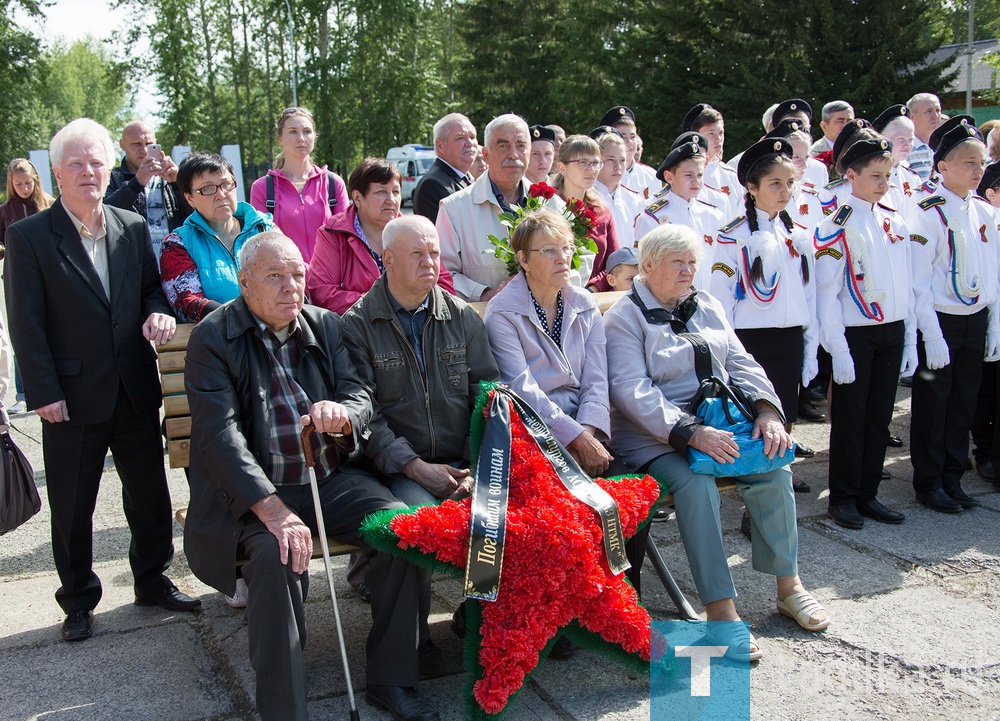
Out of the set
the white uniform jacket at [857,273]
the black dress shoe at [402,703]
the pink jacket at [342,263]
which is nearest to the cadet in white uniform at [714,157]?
the white uniform jacket at [857,273]

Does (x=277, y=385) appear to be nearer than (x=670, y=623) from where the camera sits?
Yes

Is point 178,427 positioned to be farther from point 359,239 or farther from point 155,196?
point 155,196

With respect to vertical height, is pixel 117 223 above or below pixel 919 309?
above

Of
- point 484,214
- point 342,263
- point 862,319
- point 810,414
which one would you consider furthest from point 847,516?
point 342,263

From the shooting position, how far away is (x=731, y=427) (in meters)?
4.07

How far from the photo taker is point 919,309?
215 inches

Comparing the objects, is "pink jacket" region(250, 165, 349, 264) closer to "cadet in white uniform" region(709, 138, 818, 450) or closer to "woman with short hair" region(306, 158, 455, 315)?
"woman with short hair" region(306, 158, 455, 315)

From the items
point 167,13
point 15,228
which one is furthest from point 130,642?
point 167,13

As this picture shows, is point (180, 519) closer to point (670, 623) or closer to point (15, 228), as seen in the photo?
point (15, 228)

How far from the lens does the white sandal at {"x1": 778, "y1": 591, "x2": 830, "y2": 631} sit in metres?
3.96

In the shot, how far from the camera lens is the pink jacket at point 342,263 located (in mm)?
4609

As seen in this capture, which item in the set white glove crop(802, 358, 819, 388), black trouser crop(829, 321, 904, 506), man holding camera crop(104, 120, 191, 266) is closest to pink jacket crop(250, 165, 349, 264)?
man holding camera crop(104, 120, 191, 266)

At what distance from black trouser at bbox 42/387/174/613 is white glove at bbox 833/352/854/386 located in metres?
3.49

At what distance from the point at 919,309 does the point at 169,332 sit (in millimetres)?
4124
